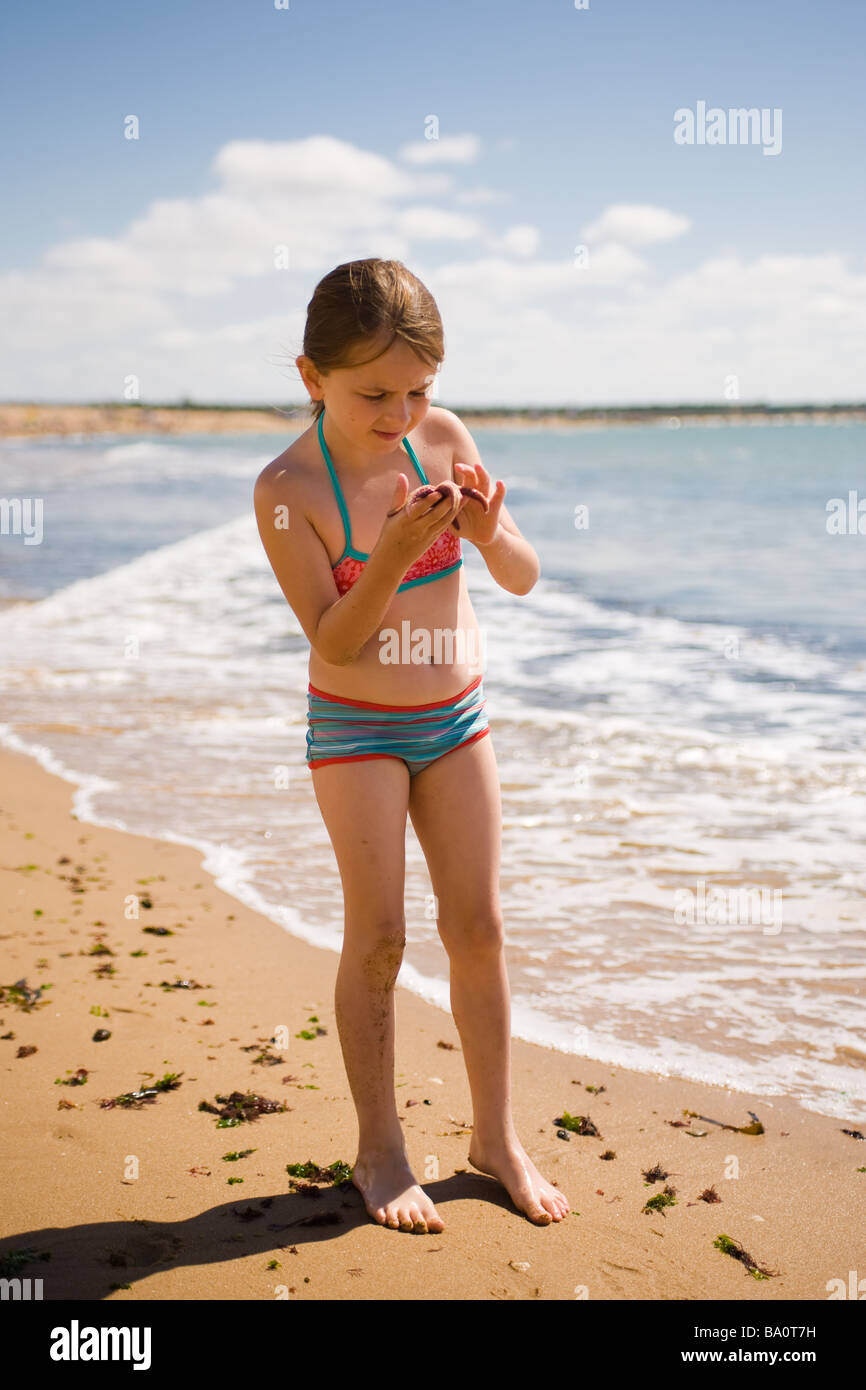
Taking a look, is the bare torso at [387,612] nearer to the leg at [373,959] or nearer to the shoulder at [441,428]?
the shoulder at [441,428]

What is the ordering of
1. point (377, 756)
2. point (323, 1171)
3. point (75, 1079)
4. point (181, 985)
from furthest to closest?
point (181, 985)
point (75, 1079)
point (323, 1171)
point (377, 756)

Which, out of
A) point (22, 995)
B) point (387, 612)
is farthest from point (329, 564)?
point (22, 995)

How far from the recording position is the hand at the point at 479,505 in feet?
8.89

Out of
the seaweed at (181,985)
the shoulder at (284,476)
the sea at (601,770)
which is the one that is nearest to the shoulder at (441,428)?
the shoulder at (284,476)

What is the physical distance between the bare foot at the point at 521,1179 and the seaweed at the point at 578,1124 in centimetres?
30


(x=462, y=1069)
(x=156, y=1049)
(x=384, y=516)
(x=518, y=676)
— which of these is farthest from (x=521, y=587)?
(x=518, y=676)

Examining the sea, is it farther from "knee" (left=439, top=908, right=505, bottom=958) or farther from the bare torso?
the bare torso

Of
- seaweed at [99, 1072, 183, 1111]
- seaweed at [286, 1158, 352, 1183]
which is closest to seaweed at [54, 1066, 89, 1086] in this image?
seaweed at [99, 1072, 183, 1111]

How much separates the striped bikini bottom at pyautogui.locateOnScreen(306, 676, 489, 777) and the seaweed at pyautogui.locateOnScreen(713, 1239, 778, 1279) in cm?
134

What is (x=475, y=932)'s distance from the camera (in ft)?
9.45

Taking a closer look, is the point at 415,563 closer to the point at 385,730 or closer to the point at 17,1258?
the point at 385,730

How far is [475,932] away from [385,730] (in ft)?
1.84

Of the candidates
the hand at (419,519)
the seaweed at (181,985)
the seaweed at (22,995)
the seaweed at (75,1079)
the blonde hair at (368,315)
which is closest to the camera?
the hand at (419,519)
